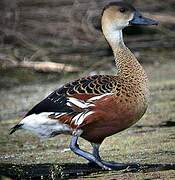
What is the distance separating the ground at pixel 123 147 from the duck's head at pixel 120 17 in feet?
3.19

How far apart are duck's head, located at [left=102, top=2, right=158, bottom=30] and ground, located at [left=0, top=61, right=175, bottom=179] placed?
0.97 m

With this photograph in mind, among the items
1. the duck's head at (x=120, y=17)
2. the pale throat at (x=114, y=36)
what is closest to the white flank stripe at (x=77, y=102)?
the pale throat at (x=114, y=36)

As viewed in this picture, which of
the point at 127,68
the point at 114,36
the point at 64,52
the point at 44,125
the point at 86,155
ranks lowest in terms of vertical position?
the point at 64,52

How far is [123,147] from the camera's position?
20.0 ft

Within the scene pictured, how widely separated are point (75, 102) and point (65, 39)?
23.0 feet

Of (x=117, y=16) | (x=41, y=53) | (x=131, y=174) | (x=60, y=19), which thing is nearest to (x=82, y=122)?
(x=131, y=174)

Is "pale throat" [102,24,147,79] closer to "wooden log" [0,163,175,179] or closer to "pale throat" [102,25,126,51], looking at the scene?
"pale throat" [102,25,126,51]

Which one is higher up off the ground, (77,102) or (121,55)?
(121,55)

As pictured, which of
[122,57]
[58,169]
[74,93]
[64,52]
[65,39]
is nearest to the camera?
[58,169]

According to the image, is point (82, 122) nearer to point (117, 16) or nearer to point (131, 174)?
point (131, 174)

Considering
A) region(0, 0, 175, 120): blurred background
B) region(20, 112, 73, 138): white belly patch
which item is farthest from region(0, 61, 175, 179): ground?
region(0, 0, 175, 120): blurred background

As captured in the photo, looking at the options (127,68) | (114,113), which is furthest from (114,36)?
(114,113)

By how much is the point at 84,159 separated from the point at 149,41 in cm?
683

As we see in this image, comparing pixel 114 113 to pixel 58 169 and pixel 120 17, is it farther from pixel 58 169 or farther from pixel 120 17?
pixel 120 17
